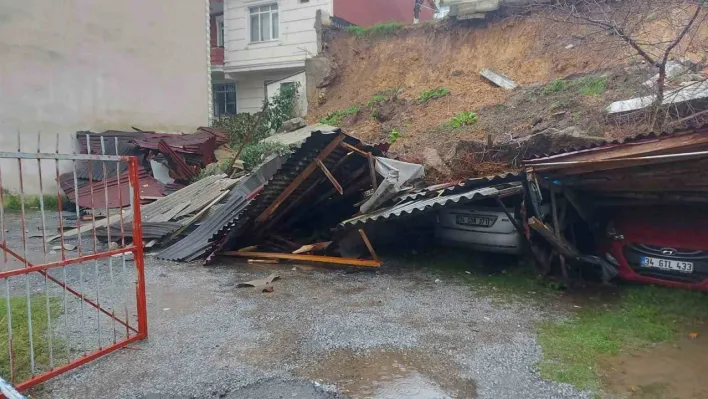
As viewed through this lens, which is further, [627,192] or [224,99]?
[224,99]

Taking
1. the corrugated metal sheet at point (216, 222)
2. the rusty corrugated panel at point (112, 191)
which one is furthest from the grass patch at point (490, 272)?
the rusty corrugated panel at point (112, 191)

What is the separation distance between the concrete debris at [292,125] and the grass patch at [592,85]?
865 cm

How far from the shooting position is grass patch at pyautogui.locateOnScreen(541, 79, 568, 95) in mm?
13641

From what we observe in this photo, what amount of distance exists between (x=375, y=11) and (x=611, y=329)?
1919 cm

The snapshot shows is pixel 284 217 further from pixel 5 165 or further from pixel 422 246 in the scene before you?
pixel 5 165

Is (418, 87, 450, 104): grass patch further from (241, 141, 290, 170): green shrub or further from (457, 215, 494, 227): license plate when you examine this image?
(457, 215, 494, 227): license plate

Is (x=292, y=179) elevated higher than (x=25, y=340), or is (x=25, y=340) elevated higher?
(x=292, y=179)

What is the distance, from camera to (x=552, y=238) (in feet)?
20.3

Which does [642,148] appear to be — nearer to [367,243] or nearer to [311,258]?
[367,243]

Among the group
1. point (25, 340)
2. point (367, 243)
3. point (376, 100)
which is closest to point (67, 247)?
point (25, 340)

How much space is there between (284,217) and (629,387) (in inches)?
241

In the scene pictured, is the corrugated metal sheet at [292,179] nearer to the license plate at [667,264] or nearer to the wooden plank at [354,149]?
the wooden plank at [354,149]

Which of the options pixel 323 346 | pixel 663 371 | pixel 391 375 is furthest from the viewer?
pixel 323 346

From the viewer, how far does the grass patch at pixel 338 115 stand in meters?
17.4
